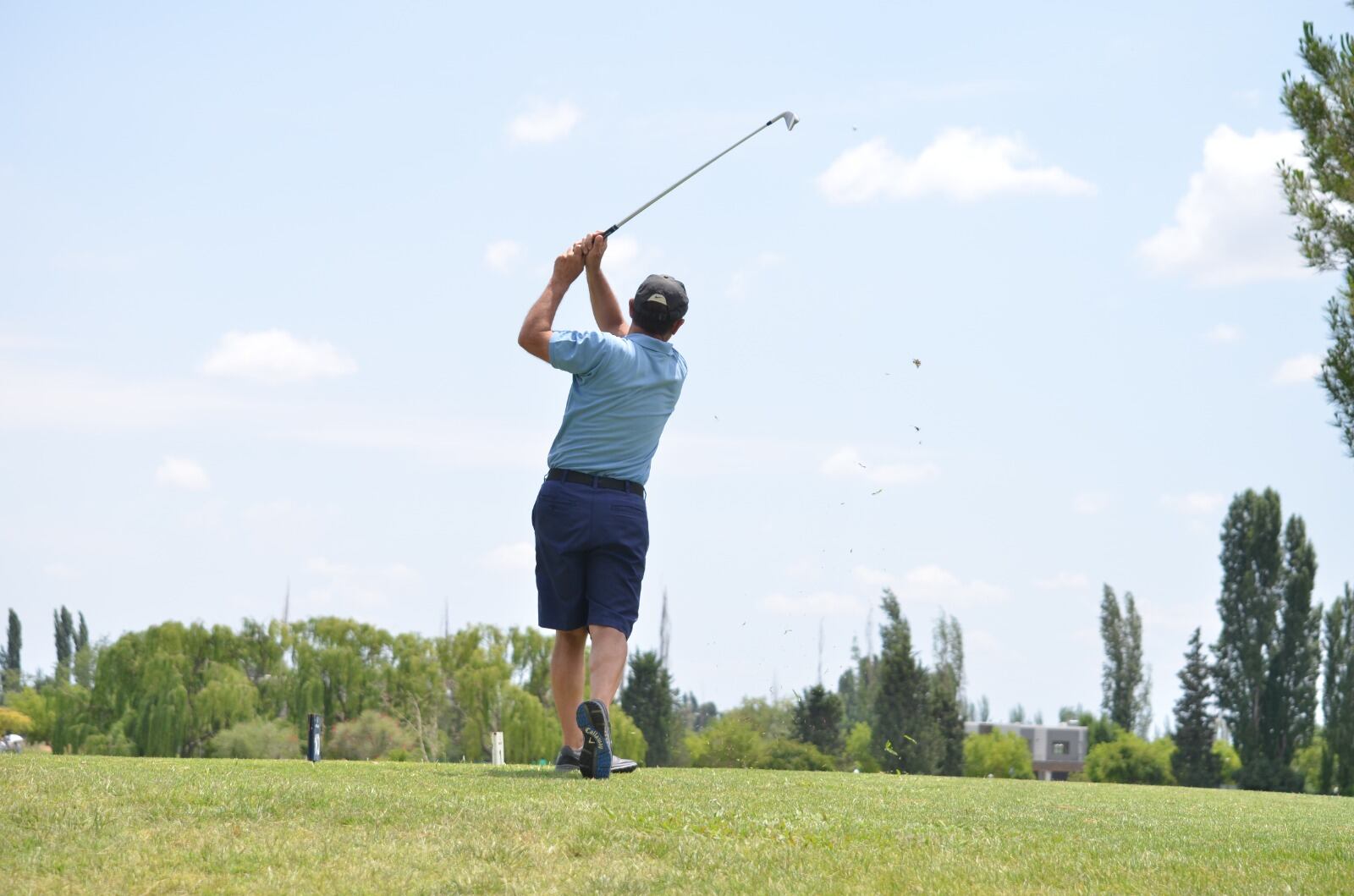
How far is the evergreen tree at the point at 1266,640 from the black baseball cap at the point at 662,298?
5630 cm

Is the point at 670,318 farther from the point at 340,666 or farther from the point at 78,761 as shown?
the point at 340,666

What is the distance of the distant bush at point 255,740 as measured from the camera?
4878 centimetres

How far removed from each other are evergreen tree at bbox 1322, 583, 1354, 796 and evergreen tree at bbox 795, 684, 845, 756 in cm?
1915

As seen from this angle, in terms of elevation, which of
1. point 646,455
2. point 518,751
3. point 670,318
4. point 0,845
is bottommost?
point 518,751

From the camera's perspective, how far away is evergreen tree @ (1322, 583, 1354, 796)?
54.1m

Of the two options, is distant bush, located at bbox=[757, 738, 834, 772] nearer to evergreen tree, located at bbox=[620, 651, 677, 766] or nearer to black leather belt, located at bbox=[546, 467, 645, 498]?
evergreen tree, located at bbox=[620, 651, 677, 766]

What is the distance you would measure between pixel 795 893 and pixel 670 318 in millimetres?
3507

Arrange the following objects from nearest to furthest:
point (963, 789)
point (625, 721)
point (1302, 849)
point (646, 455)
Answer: point (1302, 849), point (646, 455), point (963, 789), point (625, 721)

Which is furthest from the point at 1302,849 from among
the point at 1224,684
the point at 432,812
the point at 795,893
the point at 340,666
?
the point at 1224,684

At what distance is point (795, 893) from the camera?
3684mm

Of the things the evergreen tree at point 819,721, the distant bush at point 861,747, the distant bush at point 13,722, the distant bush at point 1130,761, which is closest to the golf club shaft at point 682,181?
the evergreen tree at point 819,721

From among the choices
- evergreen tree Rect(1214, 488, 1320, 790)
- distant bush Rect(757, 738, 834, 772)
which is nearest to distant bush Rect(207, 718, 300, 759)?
distant bush Rect(757, 738, 834, 772)

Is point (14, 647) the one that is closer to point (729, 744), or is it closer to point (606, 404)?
point (729, 744)

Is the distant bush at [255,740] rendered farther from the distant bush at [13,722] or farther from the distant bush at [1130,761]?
the distant bush at [1130,761]
